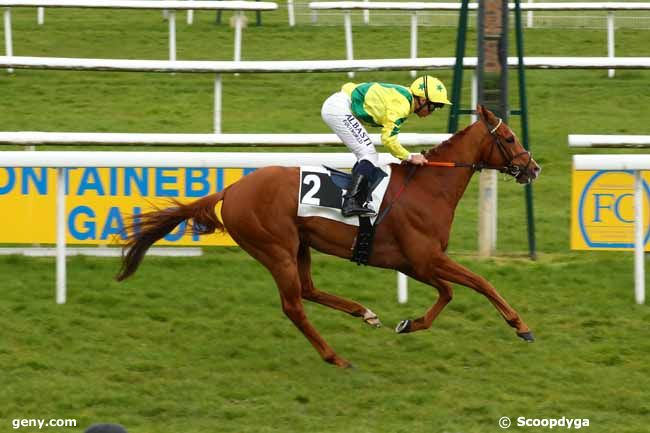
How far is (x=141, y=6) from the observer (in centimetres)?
1262

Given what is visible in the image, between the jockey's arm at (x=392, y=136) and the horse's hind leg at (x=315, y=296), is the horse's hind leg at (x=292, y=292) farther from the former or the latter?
the jockey's arm at (x=392, y=136)

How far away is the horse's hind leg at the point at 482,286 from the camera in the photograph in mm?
6016

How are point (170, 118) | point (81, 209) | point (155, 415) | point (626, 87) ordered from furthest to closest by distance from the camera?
1. point (626, 87)
2. point (170, 118)
3. point (81, 209)
4. point (155, 415)

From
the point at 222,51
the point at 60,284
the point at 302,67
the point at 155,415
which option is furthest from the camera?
the point at 222,51

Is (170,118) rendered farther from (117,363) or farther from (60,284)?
(117,363)

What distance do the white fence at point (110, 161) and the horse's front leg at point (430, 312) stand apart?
0.92 m

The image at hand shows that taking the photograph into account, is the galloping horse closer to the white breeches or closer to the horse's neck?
the horse's neck

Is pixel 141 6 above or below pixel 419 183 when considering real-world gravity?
above

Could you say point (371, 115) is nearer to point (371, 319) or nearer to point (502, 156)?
point (502, 156)

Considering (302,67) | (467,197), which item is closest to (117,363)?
(467,197)

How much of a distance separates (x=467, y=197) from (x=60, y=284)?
3783mm
